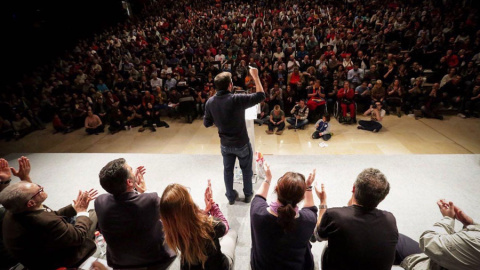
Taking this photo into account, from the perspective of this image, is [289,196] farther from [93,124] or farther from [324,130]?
[93,124]

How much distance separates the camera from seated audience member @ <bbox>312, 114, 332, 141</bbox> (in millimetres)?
4980

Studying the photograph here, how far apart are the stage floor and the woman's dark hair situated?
1028 mm

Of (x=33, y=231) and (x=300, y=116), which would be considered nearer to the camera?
(x=33, y=231)

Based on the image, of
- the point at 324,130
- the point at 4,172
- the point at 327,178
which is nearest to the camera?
the point at 4,172

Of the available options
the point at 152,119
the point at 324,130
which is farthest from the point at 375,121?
the point at 152,119

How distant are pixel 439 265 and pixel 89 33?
15.8m

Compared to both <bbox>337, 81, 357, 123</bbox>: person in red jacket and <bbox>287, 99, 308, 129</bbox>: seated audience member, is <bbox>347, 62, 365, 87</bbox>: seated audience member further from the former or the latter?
<bbox>287, 99, 308, 129</bbox>: seated audience member

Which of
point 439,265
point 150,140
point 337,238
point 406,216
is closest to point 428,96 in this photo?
point 406,216

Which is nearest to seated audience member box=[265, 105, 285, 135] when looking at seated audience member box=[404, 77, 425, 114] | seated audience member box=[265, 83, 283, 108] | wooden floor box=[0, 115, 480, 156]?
wooden floor box=[0, 115, 480, 156]

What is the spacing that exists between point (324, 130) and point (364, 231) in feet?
12.4

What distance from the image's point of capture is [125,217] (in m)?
1.63

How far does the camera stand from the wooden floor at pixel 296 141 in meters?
4.54

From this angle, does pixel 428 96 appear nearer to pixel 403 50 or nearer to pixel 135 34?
pixel 403 50

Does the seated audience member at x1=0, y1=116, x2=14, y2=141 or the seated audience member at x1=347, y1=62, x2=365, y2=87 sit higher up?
the seated audience member at x1=347, y1=62, x2=365, y2=87
